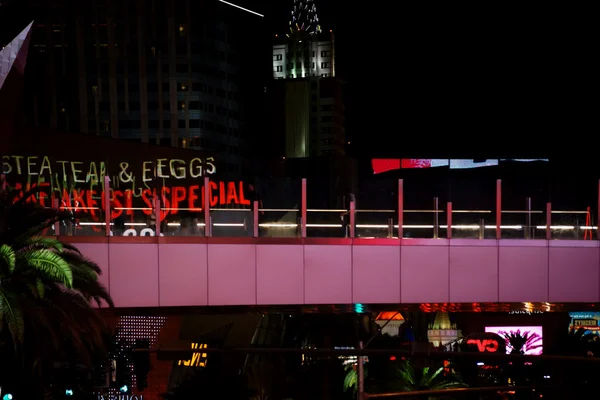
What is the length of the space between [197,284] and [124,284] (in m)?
2.57

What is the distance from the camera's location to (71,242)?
29.2m

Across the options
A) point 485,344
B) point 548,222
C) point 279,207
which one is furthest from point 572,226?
point 485,344

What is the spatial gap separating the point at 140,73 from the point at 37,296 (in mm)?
118932

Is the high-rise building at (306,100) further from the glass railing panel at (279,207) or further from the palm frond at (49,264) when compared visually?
the palm frond at (49,264)

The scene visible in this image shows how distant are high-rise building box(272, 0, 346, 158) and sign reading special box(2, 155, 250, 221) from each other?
137m

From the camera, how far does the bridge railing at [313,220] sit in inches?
1201

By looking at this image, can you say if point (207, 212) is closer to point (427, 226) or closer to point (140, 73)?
point (427, 226)

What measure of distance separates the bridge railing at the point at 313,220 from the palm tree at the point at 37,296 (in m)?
4.66

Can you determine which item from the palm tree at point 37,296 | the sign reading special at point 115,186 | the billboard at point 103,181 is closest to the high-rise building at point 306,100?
the billboard at point 103,181

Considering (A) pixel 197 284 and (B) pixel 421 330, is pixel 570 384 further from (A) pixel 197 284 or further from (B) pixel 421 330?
(B) pixel 421 330

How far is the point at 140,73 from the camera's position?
13888cm

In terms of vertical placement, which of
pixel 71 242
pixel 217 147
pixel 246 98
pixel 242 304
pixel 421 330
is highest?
pixel 246 98

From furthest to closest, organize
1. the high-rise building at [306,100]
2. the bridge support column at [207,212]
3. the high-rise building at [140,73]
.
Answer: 1. the high-rise building at [306,100]
2. the high-rise building at [140,73]
3. the bridge support column at [207,212]

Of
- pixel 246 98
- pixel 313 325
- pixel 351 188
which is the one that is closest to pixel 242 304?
pixel 313 325
